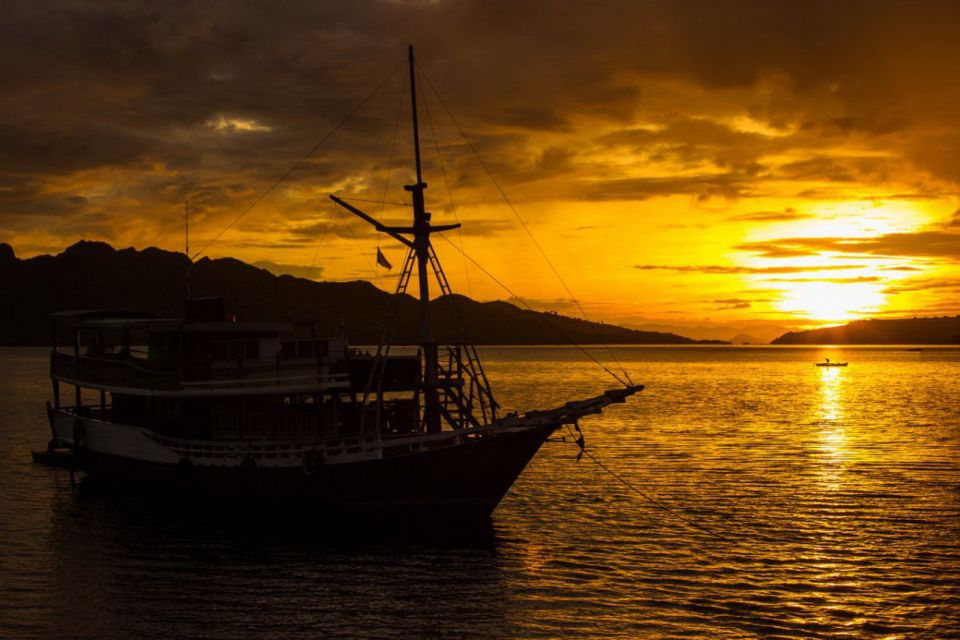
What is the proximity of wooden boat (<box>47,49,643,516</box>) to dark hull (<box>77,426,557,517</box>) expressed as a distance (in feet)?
0.18

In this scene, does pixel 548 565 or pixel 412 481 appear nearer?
pixel 548 565

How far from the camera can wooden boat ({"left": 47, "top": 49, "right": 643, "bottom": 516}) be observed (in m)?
36.4

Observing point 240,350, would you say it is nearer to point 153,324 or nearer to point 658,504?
point 153,324

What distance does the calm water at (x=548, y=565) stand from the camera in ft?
85.8

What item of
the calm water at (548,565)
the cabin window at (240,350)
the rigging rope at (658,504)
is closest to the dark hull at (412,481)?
the calm water at (548,565)

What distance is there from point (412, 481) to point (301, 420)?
6559mm

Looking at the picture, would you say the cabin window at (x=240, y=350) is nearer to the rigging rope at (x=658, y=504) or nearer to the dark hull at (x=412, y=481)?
the dark hull at (x=412, y=481)

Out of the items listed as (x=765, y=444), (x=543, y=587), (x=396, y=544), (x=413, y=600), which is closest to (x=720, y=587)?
(x=543, y=587)

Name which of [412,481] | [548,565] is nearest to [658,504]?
[548,565]

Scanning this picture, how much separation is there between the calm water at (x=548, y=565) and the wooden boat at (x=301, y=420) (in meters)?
1.67

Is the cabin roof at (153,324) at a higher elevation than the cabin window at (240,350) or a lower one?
higher

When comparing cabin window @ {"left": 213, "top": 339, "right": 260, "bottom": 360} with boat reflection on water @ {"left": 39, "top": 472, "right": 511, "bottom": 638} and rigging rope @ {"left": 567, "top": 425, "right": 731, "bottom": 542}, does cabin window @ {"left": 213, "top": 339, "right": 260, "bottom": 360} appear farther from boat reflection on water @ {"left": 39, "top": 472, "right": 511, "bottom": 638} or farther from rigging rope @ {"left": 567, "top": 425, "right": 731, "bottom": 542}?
rigging rope @ {"left": 567, "top": 425, "right": 731, "bottom": 542}

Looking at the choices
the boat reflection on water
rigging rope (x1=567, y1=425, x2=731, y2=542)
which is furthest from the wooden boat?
rigging rope (x1=567, y1=425, x2=731, y2=542)

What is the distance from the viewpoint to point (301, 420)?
3997 cm
